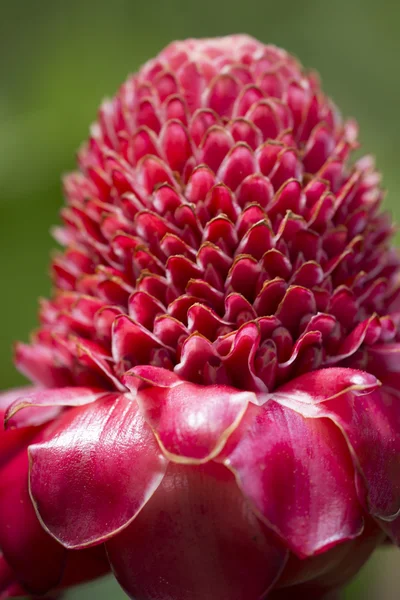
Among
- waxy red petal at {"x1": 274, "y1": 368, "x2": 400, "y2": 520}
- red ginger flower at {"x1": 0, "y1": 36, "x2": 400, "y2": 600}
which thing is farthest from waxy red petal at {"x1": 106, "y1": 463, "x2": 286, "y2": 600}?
waxy red petal at {"x1": 274, "y1": 368, "x2": 400, "y2": 520}

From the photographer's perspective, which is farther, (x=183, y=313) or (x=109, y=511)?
(x=183, y=313)

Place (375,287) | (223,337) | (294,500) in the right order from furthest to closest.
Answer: (375,287) < (223,337) < (294,500)

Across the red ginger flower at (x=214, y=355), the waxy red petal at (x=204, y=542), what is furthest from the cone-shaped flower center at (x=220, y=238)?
the waxy red petal at (x=204, y=542)

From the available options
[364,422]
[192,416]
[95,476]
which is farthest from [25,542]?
[364,422]

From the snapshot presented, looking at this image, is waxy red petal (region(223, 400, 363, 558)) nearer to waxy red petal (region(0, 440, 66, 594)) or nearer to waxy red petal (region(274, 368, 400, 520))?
waxy red petal (region(274, 368, 400, 520))

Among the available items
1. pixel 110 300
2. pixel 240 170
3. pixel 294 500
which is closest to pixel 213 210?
pixel 240 170

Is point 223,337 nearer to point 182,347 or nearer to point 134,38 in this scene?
point 182,347

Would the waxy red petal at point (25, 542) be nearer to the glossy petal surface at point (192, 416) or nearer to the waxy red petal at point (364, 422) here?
the glossy petal surface at point (192, 416)
